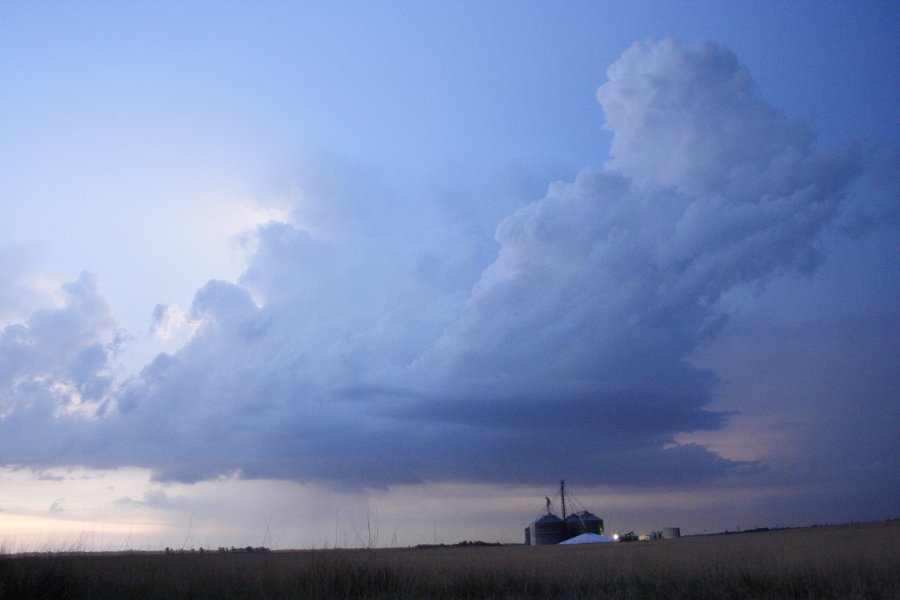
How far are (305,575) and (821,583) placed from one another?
14824 mm

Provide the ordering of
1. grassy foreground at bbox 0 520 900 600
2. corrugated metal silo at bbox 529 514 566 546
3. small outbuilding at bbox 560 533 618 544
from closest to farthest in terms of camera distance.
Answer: grassy foreground at bbox 0 520 900 600 < small outbuilding at bbox 560 533 618 544 < corrugated metal silo at bbox 529 514 566 546

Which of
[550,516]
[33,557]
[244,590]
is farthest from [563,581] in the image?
[550,516]

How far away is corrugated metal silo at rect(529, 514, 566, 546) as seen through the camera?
120287 mm

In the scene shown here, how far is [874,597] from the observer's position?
18953 mm

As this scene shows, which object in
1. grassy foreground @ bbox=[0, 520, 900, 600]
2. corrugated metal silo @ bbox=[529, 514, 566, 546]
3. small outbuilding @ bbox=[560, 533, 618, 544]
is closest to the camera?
grassy foreground @ bbox=[0, 520, 900, 600]

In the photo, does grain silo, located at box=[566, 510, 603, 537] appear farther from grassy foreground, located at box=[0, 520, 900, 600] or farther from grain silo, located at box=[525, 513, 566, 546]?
grassy foreground, located at box=[0, 520, 900, 600]

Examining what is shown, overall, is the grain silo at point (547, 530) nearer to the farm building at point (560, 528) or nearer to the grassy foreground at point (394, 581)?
the farm building at point (560, 528)

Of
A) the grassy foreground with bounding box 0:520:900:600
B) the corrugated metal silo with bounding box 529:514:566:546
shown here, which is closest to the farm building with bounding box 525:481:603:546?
the corrugated metal silo with bounding box 529:514:566:546

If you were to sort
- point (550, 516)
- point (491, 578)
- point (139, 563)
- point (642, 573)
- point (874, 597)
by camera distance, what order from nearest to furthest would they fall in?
point (874, 597) < point (491, 578) < point (642, 573) < point (139, 563) < point (550, 516)

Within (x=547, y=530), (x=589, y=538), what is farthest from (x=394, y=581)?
(x=547, y=530)

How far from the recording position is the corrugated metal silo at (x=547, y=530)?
12029cm

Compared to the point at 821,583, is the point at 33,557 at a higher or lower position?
higher

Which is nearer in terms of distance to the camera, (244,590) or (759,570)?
(244,590)

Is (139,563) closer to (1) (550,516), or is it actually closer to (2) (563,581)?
(2) (563,581)
